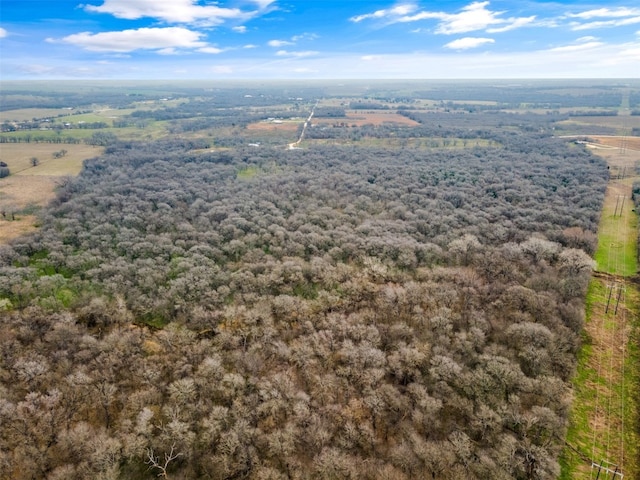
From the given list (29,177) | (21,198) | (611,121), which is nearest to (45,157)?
(29,177)

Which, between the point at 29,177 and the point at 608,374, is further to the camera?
the point at 29,177

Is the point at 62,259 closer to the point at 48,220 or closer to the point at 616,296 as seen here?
the point at 48,220

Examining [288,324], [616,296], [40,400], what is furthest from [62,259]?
[616,296]

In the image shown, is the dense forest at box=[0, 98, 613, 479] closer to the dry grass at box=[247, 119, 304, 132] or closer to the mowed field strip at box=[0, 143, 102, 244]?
the mowed field strip at box=[0, 143, 102, 244]

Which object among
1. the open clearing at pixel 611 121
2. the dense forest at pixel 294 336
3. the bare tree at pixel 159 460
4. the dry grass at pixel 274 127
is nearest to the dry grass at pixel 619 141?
the open clearing at pixel 611 121

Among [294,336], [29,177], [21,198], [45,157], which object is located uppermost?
[45,157]

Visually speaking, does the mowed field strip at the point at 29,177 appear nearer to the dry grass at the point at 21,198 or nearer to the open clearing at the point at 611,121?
the dry grass at the point at 21,198

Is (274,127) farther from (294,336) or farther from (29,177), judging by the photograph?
(294,336)

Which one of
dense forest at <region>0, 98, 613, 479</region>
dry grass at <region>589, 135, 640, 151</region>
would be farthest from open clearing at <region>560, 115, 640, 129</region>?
dense forest at <region>0, 98, 613, 479</region>
